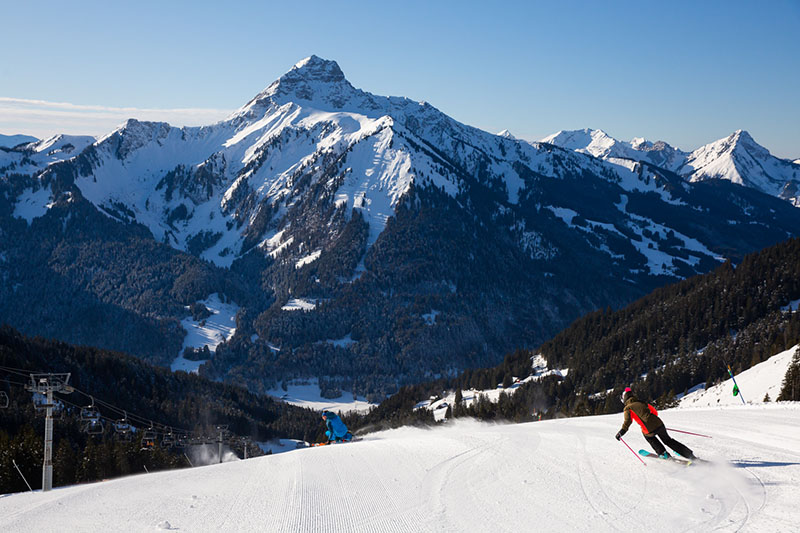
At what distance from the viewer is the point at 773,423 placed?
2375 centimetres

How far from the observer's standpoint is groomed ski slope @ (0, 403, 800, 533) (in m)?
14.0

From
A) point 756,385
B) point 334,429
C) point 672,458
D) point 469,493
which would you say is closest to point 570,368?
point 756,385

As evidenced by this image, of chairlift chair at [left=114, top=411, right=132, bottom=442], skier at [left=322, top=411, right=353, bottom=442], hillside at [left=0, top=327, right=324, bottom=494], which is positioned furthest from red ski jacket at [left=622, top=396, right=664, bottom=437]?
hillside at [left=0, top=327, right=324, bottom=494]

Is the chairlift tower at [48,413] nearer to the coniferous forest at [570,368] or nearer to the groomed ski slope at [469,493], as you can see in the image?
the groomed ski slope at [469,493]

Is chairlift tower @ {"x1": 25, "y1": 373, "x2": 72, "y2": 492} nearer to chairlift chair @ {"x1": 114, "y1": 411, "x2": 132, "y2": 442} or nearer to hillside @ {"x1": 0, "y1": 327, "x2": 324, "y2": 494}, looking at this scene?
chairlift chair @ {"x1": 114, "y1": 411, "x2": 132, "y2": 442}

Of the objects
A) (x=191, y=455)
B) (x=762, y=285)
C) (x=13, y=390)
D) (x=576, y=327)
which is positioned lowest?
(x=191, y=455)

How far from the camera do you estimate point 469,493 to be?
16.3 meters

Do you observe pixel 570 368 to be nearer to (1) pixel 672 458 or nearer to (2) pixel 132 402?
(2) pixel 132 402

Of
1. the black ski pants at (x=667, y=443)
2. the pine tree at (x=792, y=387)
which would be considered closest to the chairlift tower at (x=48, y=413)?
the black ski pants at (x=667, y=443)

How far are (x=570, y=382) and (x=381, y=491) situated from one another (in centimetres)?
10955

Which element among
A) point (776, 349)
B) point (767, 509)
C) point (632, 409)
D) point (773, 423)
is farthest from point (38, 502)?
Answer: point (776, 349)

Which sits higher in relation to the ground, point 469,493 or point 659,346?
point 469,493

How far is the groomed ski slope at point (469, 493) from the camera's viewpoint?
1402cm

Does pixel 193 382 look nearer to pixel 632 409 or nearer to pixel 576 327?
pixel 576 327
